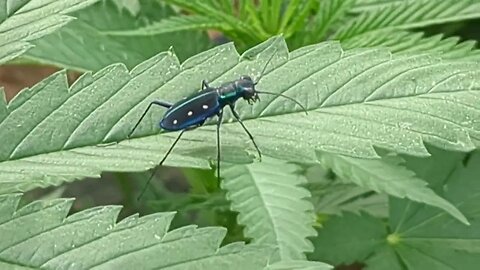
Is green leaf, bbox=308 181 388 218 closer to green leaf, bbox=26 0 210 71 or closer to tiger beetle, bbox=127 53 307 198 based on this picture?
green leaf, bbox=26 0 210 71

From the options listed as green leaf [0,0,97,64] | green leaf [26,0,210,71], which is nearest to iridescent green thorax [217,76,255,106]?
green leaf [0,0,97,64]

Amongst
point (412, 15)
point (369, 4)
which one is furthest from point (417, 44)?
point (369, 4)

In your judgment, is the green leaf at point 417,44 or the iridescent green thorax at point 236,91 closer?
the iridescent green thorax at point 236,91

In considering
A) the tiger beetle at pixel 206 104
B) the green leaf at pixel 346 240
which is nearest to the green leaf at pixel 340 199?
the green leaf at pixel 346 240

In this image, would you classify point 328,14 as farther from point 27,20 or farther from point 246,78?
point 27,20

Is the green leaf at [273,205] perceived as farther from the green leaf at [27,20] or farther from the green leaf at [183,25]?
the green leaf at [27,20]

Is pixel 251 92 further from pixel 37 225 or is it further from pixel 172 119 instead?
pixel 37 225

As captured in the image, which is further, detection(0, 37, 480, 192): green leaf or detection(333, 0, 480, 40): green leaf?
detection(333, 0, 480, 40): green leaf
